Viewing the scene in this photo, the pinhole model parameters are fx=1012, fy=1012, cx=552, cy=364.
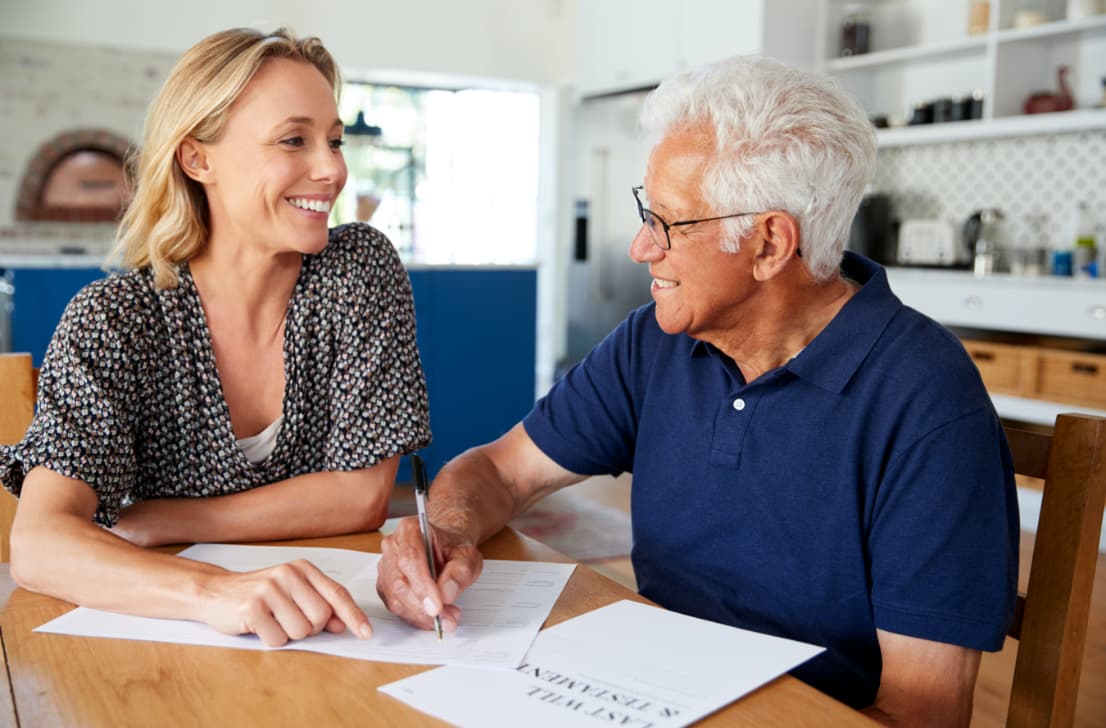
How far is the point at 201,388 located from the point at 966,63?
439cm

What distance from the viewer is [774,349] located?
1283 millimetres

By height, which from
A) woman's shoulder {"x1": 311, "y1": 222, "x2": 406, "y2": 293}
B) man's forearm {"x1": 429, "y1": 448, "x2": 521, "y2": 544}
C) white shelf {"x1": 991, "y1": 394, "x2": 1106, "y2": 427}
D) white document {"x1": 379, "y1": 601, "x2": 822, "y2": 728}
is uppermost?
woman's shoulder {"x1": 311, "y1": 222, "x2": 406, "y2": 293}

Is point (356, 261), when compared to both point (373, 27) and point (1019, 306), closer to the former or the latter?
point (1019, 306)

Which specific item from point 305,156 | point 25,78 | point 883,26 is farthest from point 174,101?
point 25,78

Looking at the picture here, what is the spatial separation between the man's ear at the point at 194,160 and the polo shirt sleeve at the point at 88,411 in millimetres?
258

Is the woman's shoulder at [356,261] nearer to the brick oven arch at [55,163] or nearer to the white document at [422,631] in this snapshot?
the white document at [422,631]

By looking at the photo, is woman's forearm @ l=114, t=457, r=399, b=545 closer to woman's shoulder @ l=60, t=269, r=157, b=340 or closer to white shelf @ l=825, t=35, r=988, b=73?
woman's shoulder @ l=60, t=269, r=157, b=340

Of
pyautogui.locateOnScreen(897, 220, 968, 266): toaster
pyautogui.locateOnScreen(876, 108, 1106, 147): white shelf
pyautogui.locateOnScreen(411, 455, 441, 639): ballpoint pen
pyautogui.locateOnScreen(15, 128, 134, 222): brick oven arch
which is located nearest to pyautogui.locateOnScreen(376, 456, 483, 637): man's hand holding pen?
pyautogui.locateOnScreen(411, 455, 441, 639): ballpoint pen

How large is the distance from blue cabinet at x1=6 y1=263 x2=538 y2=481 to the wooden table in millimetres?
3180

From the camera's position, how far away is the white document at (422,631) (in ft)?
3.00

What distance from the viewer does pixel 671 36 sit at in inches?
229

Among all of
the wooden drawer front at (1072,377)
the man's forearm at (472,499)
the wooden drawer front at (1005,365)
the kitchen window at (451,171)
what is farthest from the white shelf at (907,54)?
the man's forearm at (472,499)

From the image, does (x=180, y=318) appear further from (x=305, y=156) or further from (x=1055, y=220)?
(x=1055, y=220)

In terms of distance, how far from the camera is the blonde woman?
126cm
